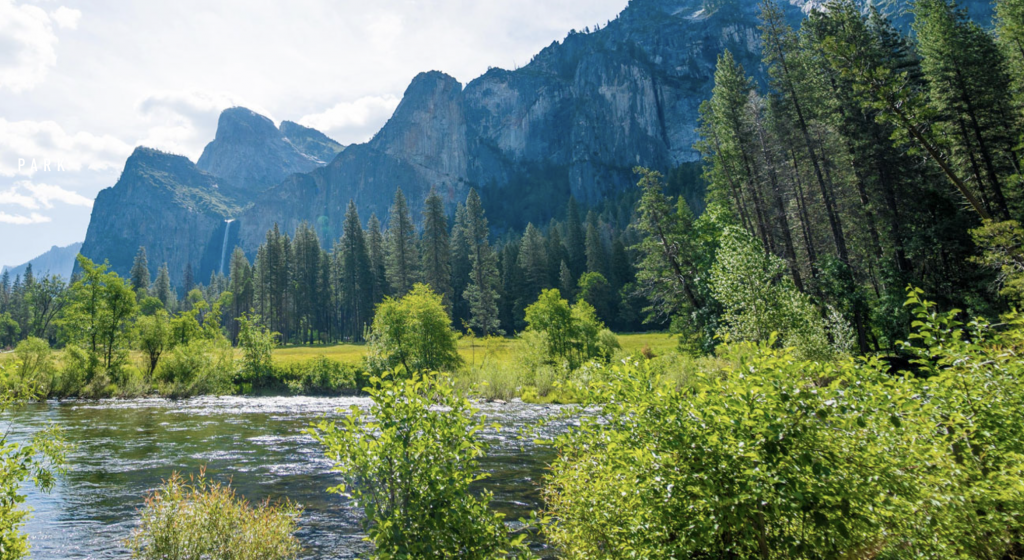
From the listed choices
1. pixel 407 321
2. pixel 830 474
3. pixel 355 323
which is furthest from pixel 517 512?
pixel 355 323

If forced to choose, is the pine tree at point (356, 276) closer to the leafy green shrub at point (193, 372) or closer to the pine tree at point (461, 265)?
the pine tree at point (461, 265)

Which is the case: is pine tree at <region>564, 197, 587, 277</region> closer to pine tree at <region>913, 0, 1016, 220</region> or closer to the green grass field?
the green grass field

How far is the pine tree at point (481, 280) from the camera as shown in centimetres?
7831

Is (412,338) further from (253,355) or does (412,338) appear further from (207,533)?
(207,533)

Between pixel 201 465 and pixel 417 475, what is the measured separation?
15861 mm

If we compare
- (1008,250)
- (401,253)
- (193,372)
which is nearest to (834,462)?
(1008,250)

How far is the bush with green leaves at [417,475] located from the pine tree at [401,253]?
7955cm

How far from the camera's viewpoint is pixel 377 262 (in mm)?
95125

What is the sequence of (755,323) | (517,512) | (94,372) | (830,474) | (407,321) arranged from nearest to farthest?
(830,474) → (517,512) → (755,323) → (94,372) → (407,321)

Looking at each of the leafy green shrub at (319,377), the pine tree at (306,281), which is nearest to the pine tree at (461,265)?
the pine tree at (306,281)

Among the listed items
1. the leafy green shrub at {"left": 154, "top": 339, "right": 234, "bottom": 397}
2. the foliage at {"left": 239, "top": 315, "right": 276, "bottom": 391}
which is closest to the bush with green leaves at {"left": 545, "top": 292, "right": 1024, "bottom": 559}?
the leafy green shrub at {"left": 154, "top": 339, "right": 234, "bottom": 397}

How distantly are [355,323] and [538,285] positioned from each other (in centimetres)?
3626

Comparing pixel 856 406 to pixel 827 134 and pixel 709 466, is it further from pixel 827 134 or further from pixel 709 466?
pixel 827 134

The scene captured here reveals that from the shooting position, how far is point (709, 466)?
4500 millimetres
